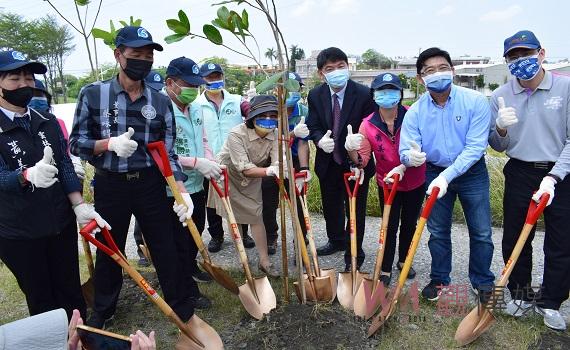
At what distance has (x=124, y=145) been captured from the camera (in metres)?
2.41

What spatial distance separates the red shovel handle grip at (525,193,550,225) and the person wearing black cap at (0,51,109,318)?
266cm

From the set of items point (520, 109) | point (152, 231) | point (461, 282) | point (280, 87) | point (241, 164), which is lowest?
point (461, 282)

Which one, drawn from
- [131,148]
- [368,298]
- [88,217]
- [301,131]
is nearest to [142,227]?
[88,217]

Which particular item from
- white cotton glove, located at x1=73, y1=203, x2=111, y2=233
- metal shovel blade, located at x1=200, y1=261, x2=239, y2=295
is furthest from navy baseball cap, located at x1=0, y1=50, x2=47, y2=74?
metal shovel blade, located at x1=200, y1=261, x2=239, y2=295

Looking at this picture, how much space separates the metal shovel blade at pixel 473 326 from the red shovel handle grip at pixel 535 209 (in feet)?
2.18

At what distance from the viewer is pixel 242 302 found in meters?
3.21

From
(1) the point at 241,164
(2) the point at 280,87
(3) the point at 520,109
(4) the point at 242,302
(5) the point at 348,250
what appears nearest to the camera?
(2) the point at 280,87

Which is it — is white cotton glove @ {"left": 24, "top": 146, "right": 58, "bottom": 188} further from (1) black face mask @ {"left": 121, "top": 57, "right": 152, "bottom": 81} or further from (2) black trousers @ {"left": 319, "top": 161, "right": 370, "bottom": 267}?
(2) black trousers @ {"left": 319, "top": 161, "right": 370, "bottom": 267}

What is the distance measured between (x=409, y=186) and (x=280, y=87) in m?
1.46

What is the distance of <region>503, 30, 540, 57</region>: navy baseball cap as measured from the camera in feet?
9.17

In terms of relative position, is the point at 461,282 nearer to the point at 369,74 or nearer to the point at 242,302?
the point at 242,302

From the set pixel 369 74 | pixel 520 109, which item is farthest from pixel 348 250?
pixel 369 74

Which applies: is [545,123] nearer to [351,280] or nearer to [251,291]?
[351,280]

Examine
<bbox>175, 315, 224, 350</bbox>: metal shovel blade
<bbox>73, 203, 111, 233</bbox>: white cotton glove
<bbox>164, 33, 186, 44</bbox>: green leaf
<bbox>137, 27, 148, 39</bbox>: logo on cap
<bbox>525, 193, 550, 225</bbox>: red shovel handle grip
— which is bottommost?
<bbox>175, 315, 224, 350</bbox>: metal shovel blade
